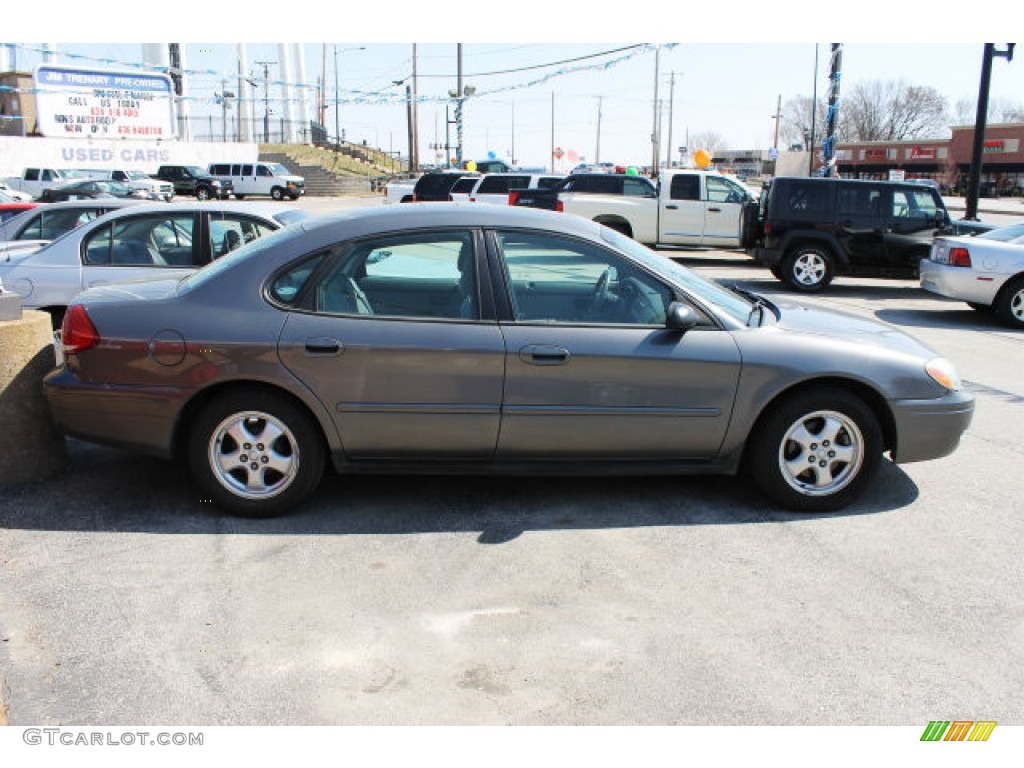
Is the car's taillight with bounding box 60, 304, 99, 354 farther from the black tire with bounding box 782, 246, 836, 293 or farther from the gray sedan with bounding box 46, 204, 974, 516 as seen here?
the black tire with bounding box 782, 246, 836, 293

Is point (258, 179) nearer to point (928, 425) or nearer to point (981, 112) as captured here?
point (981, 112)

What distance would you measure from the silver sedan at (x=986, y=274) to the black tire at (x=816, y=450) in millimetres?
7542

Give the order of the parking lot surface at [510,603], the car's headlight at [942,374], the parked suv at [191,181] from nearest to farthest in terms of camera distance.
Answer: the parking lot surface at [510,603]
the car's headlight at [942,374]
the parked suv at [191,181]

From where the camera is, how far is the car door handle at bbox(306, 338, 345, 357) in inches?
170

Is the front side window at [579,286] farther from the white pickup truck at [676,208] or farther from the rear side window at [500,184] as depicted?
the rear side window at [500,184]

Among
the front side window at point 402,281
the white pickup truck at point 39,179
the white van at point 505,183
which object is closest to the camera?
the front side window at point 402,281

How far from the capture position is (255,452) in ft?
14.5

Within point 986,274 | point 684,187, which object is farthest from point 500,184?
point 986,274

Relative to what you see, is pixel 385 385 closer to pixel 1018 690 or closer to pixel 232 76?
pixel 1018 690

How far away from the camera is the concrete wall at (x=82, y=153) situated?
43250 mm

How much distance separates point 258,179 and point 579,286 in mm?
44543

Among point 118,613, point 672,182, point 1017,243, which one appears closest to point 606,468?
point 118,613

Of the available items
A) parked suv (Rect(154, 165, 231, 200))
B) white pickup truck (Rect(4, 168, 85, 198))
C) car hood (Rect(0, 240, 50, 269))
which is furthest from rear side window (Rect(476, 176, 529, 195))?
parked suv (Rect(154, 165, 231, 200))
